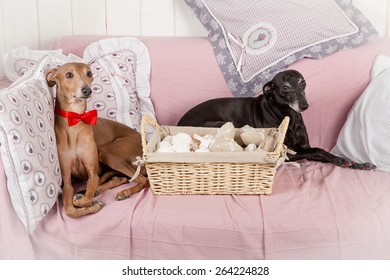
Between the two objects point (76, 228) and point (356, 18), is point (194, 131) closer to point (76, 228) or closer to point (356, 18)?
point (76, 228)

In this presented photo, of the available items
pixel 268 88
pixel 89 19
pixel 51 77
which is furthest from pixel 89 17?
pixel 268 88

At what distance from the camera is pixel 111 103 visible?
207 cm

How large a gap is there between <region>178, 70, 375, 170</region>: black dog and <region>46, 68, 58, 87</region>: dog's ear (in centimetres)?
57

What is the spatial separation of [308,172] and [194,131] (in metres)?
0.41

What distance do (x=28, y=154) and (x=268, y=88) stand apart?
921mm

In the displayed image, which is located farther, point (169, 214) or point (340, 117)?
point (340, 117)

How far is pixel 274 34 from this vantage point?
7.04 feet

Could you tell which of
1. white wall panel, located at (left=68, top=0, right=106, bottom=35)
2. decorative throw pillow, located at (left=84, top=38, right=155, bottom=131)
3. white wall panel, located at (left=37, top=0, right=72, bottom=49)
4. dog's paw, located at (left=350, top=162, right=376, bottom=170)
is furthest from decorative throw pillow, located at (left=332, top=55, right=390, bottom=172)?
white wall panel, located at (left=37, top=0, right=72, bottom=49)

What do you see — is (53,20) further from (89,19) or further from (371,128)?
(371,128)

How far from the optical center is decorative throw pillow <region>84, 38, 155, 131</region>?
2.07 m

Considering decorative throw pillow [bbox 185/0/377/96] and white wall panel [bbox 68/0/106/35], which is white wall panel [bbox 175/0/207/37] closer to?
decorative throw pillow [bbox 185/0/377/96]

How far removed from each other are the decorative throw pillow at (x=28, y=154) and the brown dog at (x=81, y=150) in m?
0.07
